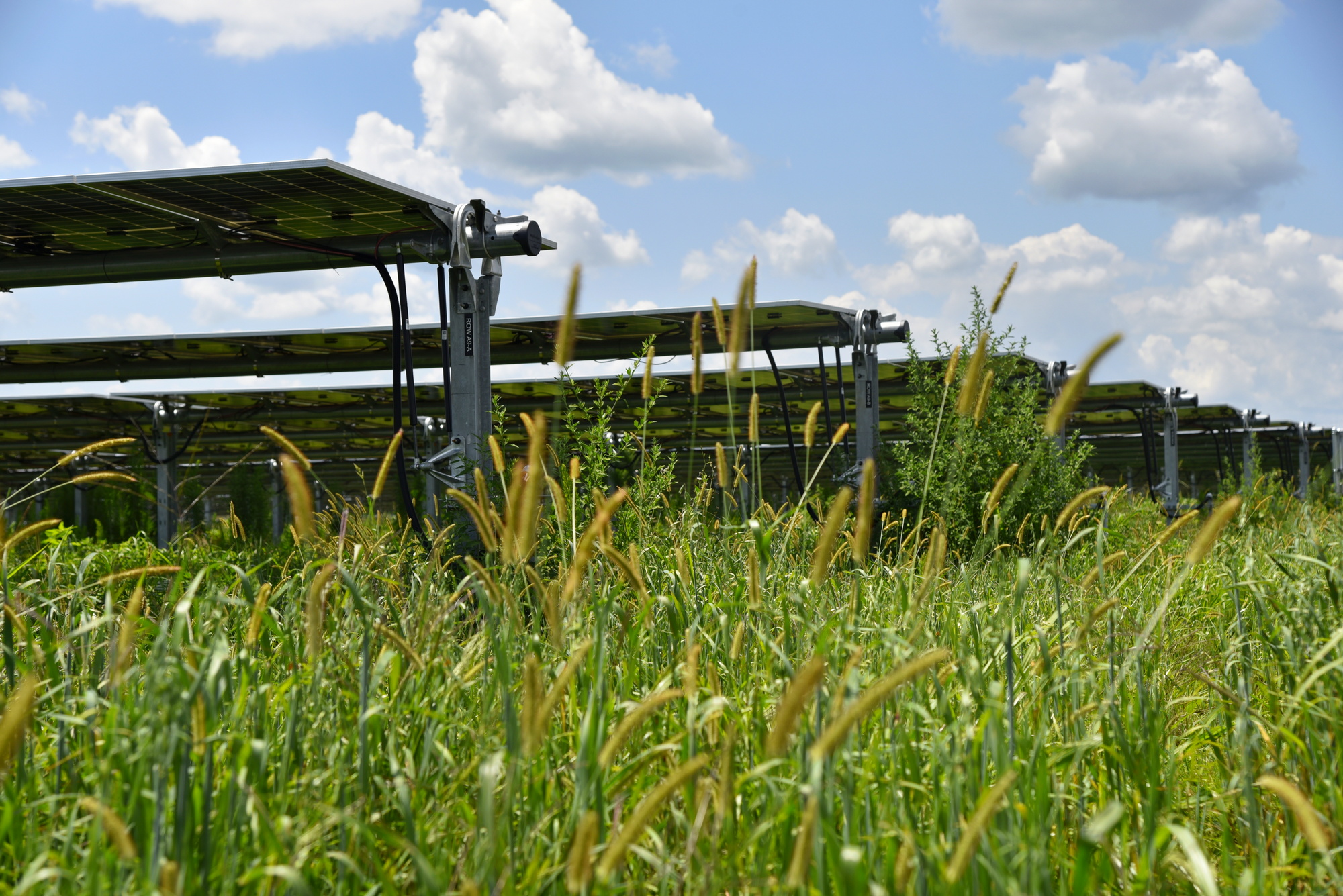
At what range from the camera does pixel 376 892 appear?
2211mm

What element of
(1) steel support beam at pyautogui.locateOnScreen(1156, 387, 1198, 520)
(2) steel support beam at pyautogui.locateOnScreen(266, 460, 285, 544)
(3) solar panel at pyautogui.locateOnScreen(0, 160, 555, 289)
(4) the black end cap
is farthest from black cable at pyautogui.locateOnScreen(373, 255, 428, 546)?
(1) steel support beam at pyautogui.locateOnScreen(1156, 387, 1198, 520)

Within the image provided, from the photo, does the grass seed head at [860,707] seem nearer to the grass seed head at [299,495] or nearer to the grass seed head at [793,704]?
the grass seed head at [793,704]

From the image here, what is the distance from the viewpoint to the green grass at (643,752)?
76.2 inches

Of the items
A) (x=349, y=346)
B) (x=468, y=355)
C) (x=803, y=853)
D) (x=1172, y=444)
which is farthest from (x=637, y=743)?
(x=1172, y=444)

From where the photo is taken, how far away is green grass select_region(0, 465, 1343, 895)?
6.35 feet

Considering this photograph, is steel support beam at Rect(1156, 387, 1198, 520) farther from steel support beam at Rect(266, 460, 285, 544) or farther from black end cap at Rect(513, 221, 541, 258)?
steel support beam at Rect(266, 460, 285, 544)

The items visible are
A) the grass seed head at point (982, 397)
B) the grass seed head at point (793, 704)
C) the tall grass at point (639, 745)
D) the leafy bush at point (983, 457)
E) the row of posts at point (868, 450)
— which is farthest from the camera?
the row of posts at point (868, 450)

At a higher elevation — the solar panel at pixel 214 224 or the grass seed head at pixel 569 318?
the solar panel at pixel 214 224

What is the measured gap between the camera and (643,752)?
259 centimetres

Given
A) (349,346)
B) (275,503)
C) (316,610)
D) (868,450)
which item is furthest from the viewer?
(275,503)

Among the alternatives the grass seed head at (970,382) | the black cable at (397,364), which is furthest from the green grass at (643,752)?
the black cable at (397,364)

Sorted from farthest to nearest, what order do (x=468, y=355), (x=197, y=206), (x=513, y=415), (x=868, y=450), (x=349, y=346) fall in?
1. (x=349, y=346)
2. (x=513, y=415)
3. (x=868, y=450)
4. (x=197, y=206)
5. (x=468, y=355)

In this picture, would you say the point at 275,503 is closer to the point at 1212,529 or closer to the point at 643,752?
the point at 643,752

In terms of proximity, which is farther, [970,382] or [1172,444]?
[1172,444]
